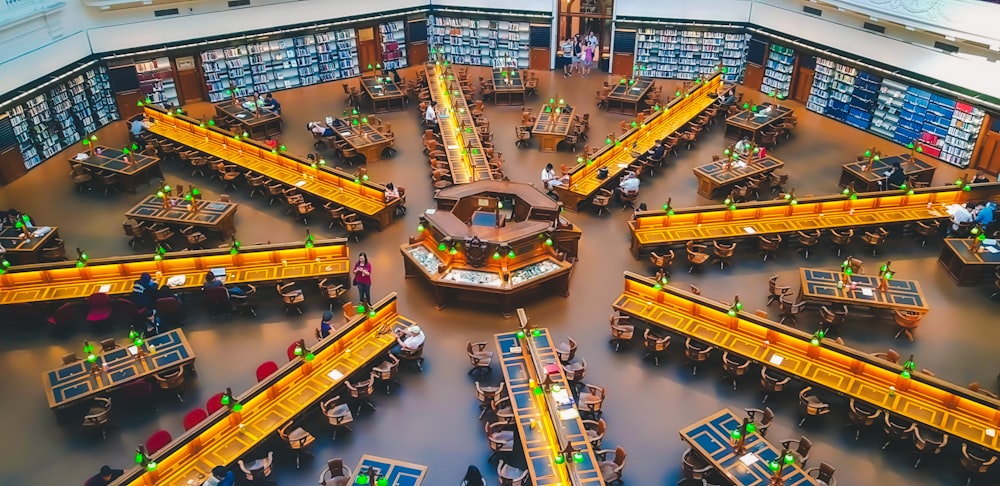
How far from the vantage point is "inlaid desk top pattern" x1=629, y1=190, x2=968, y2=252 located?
1762 cm

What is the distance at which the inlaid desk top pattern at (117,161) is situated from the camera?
2056 centimetres

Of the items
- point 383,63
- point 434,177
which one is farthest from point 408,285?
point 383,63

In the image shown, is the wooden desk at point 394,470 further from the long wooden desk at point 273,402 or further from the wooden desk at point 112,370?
the wooden desk at point 112,370

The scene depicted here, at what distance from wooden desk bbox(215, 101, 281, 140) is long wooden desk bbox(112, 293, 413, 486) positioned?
12.1 m

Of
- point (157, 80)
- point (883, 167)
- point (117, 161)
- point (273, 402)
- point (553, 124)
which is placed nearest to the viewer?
point (273, 402)

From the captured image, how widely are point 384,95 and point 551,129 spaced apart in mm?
6731

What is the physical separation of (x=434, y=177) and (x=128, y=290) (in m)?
8.39

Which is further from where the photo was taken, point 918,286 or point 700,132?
point 700,132

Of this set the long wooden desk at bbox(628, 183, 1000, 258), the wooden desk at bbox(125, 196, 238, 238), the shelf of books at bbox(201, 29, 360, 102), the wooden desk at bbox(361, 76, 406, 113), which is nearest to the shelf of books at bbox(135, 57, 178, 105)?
the shelf of books at bbox(201, 29, 360, 102)

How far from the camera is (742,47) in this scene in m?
28.4

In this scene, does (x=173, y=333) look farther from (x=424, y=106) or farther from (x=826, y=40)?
(x=826, y=40)

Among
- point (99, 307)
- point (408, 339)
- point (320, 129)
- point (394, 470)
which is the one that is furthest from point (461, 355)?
point (320, 129)

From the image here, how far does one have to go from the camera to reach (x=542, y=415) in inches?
482

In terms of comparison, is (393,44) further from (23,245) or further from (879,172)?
(879,172)
